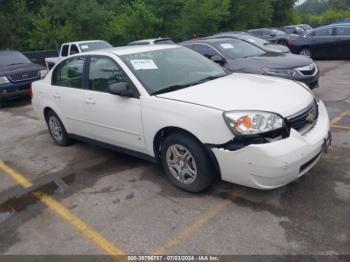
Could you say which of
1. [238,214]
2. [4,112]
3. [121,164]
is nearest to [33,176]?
[121,164]

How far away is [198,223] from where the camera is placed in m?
3.59

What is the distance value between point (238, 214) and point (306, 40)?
13632 mm

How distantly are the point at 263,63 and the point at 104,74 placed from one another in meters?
4.11

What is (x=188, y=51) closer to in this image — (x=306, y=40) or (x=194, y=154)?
(x=194, y=154)

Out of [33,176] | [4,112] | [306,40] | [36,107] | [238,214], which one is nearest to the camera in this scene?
[238,214]

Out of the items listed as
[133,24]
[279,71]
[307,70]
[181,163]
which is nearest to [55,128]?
[181,163]

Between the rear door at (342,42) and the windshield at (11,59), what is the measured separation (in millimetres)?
11289

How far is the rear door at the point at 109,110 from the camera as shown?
4449mm

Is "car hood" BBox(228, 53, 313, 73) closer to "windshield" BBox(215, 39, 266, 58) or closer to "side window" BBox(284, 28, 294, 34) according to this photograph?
"windshield" BBox(215, 39, 266, 58)

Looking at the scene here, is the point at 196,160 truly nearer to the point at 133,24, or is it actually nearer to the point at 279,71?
the point at 279,71

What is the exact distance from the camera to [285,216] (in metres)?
3.56

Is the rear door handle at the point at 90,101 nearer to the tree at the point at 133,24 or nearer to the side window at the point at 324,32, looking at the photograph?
the side window at the point at 324,32

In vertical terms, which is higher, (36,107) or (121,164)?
(36,107)

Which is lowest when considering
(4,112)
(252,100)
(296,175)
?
(4,112)
